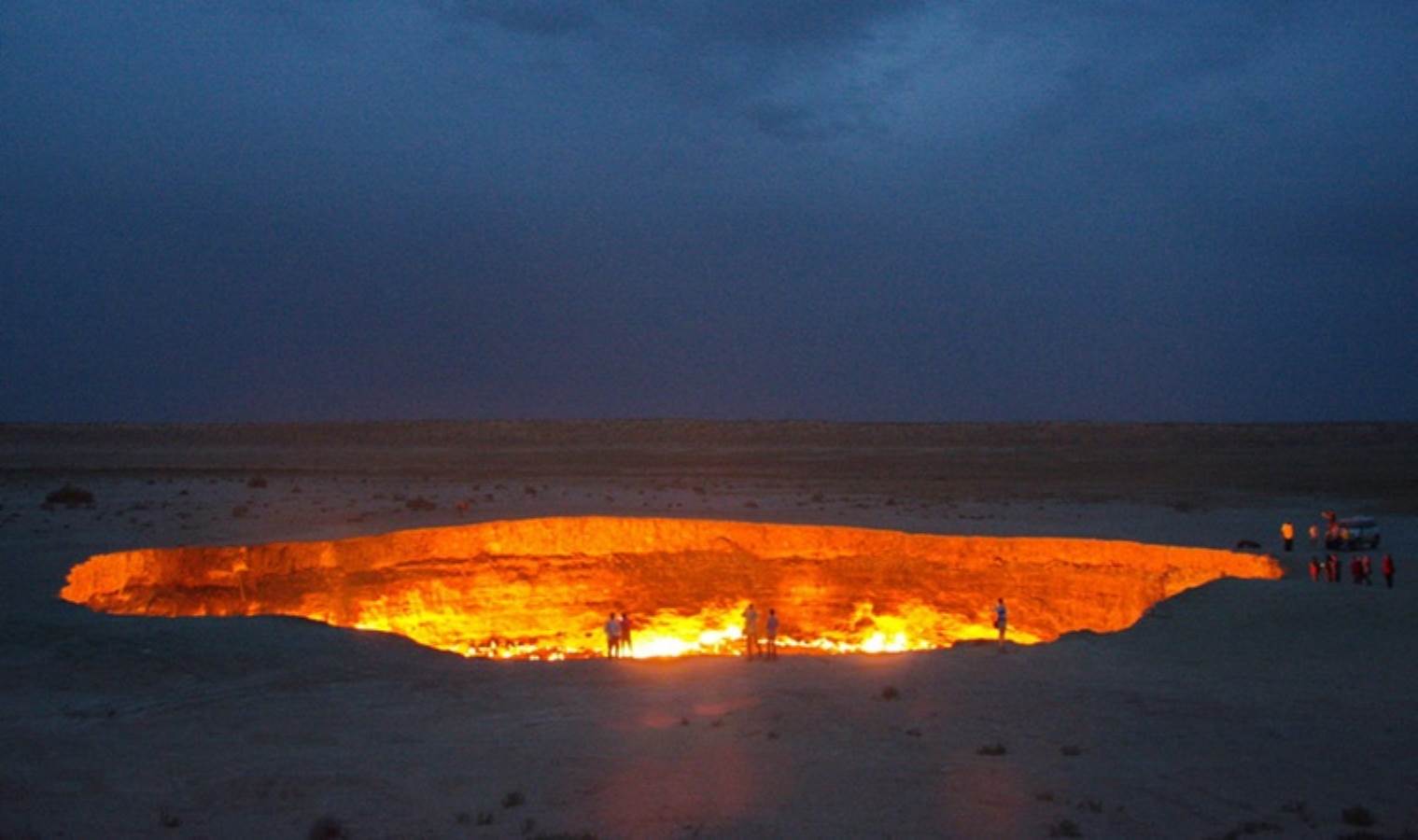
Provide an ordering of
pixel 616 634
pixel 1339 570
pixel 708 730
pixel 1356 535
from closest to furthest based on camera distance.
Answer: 1. pixel 708 730
2. pixel 616 634
3. pixel 1339 570
4. pixel 1356 535

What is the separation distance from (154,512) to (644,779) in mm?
23887

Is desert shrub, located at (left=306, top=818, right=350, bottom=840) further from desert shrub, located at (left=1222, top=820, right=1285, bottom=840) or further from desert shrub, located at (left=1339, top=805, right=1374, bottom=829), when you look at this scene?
desert shrub, located at (left=1339, top=805, right=1374, bottom=829)

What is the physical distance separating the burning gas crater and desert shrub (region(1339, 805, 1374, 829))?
11353 millimetres

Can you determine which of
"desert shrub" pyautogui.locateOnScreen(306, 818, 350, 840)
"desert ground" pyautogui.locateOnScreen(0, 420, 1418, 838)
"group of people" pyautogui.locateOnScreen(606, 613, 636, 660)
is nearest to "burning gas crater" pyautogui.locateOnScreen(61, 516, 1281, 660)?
"desert ground" pyautogui.locateOnScreen(0, 420, 1418, 838)

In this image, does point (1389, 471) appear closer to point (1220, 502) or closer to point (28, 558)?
point (1220, 502)

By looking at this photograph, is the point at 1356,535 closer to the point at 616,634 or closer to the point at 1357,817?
the point at 616,634

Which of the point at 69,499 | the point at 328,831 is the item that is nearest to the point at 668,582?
the point at 328,831

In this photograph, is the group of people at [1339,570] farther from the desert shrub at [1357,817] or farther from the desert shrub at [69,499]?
the desert shrub at [69,499]

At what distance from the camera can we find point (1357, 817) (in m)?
7.10

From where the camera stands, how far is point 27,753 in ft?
28.1

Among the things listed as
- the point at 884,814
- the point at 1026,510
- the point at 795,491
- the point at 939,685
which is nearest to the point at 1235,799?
the point at 884,814

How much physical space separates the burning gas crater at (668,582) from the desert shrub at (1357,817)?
447 inches

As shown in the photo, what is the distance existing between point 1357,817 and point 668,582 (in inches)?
604

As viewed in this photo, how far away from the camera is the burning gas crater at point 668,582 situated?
18703 millimetres
